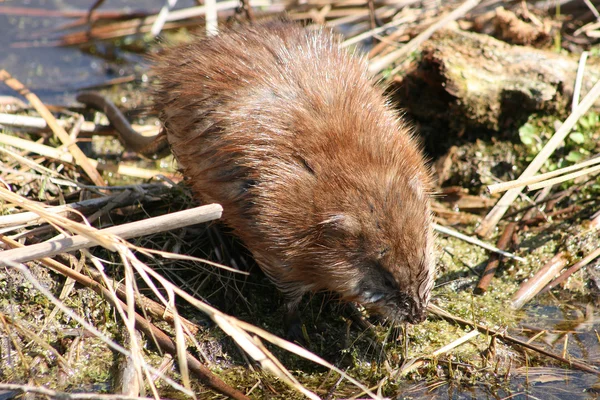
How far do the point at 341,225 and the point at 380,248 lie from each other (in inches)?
8.8

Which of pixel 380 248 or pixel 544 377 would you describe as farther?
pixel 544 377

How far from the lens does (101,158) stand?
5.20 meters

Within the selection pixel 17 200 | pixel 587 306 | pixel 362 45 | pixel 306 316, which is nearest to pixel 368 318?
pixel 306 316

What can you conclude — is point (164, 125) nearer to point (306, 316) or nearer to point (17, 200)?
point (17, 200)

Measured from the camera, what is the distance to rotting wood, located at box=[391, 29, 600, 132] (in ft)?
15.8

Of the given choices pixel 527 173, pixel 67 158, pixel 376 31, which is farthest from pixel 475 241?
pixel 67 158

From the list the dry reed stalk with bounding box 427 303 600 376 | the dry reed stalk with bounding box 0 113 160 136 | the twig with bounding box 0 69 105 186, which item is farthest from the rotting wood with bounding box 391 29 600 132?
the twig with bounding box 0 69 105 186

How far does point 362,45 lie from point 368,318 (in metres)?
3.50

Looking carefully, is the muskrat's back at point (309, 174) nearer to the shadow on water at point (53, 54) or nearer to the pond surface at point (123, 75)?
the pond surface at point (123, 75)

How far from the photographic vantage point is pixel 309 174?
3.38 meters

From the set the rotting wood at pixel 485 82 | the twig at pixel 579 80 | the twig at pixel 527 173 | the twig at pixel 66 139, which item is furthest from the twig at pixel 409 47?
the twig at pixel 66 139

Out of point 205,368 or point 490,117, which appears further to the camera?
point 490,117

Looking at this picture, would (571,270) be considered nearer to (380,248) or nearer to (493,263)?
(493,263)

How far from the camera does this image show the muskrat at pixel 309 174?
335cm
